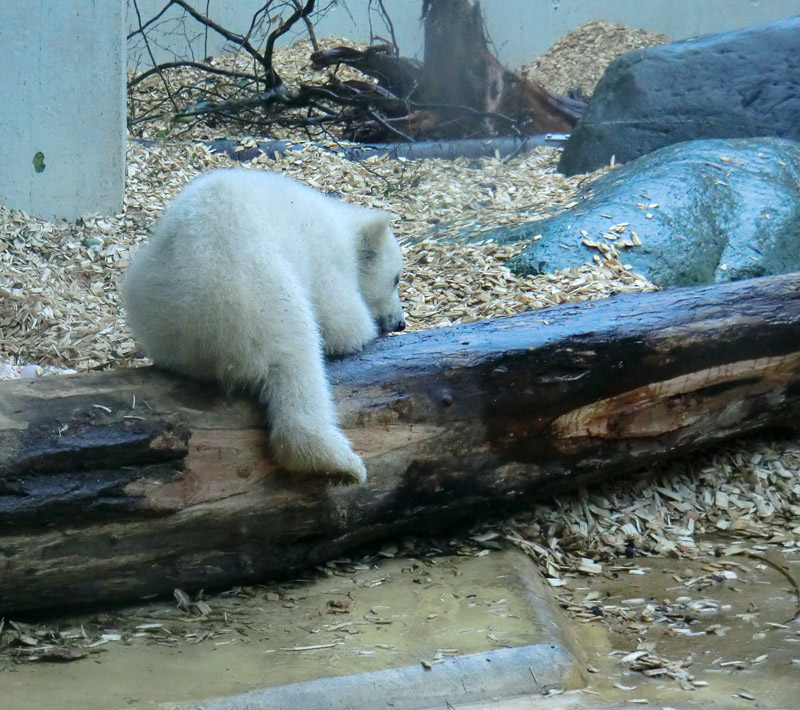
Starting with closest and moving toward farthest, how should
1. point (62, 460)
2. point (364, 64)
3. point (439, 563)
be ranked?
point (62, 460) < point (439, 563) < point (364, 64)

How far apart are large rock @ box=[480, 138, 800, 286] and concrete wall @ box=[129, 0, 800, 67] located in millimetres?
5873

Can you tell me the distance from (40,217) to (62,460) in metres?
4.18

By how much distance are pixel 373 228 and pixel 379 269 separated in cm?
24

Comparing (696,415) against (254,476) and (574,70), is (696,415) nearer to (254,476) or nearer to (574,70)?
(254,476)

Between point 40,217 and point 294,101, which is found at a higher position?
point 294,101

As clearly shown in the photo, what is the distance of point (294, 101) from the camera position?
9562 mm

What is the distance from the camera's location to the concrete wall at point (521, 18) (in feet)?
39.7

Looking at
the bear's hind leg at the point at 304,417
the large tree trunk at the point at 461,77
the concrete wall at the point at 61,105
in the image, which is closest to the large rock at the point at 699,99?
the large tree trunk at the point at 461,77

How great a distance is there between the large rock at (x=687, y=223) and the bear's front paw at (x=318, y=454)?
3.19m

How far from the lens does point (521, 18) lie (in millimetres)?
13828

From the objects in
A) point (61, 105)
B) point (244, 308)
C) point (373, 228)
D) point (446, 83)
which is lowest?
point (244, 308)

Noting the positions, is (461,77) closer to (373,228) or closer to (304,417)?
(373,228)

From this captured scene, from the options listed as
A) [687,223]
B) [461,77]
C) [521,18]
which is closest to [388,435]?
[687,223]

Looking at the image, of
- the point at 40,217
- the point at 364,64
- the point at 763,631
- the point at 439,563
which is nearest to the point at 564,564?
the point at 439,563
